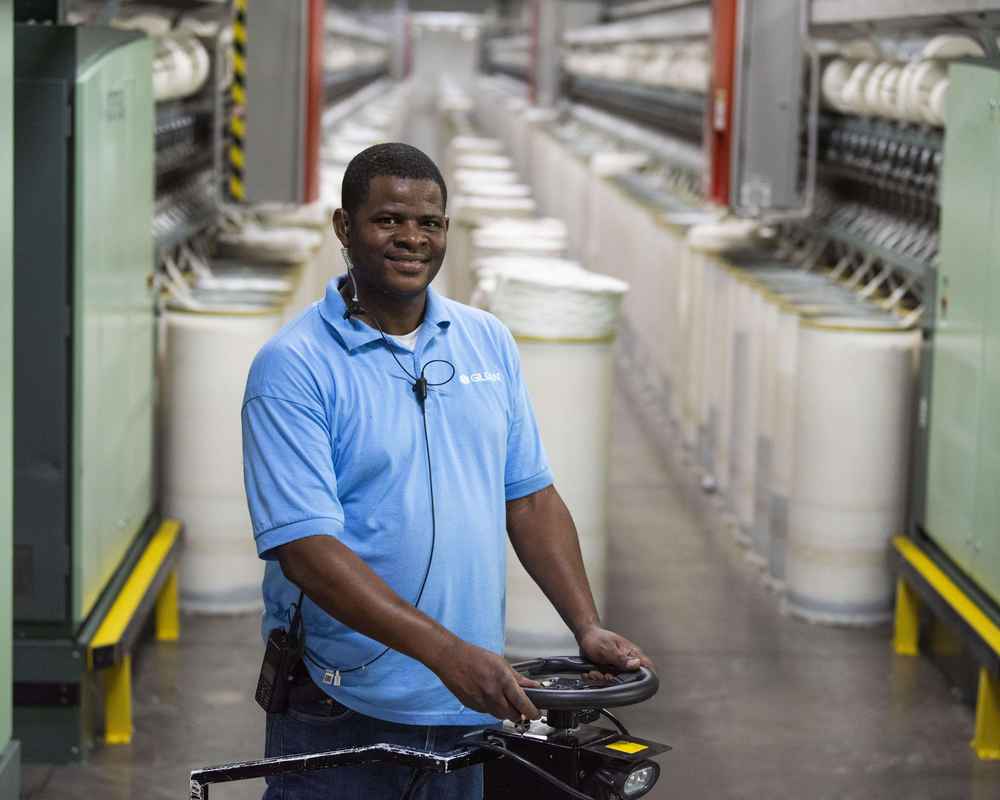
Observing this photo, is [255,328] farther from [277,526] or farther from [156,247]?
[277,526]

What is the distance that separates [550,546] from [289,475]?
0.52 metres

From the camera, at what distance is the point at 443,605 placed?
2.69 meters

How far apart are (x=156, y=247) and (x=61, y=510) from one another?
2.08 m

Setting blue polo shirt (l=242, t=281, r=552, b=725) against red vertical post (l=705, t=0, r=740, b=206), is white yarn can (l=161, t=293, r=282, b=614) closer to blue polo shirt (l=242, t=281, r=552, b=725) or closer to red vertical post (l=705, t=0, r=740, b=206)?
red vertical post (l=705, t=0, r=740, b=206)

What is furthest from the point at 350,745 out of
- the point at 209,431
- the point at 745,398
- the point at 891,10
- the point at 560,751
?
the point at 745,398

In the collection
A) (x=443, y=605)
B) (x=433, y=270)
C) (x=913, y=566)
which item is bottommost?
(x=913, y=566)

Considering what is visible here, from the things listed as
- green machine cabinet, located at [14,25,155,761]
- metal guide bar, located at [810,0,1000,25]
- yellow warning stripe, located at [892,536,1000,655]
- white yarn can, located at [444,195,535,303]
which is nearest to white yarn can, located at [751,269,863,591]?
yellow warning stripe, located at [892,536,1000,655]

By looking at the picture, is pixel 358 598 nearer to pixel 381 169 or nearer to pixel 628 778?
pixel 628 778

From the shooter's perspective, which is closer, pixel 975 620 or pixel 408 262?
pixel 408 262

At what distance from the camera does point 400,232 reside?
263cm

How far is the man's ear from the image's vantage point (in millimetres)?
2707

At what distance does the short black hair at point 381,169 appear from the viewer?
2.65m

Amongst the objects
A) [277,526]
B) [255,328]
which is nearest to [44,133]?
[255,328]

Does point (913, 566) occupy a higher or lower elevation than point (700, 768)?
higher
